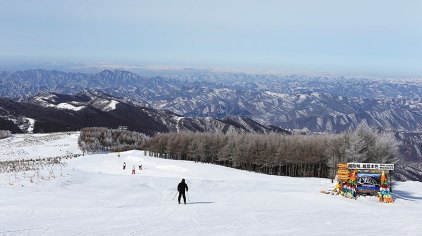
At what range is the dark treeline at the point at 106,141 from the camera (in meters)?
159

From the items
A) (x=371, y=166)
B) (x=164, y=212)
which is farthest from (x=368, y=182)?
(x=164, y=212)

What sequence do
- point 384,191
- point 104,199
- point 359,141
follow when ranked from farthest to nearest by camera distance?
point 359,141 < point 384,191 < point 104,199

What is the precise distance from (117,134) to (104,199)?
168 meters

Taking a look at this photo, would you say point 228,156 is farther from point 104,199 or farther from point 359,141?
point 104,199

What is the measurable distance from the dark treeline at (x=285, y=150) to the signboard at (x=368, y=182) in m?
42.1

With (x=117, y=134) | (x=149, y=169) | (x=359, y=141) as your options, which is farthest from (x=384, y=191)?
(x=117, y=134)

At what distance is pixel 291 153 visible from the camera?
317ft

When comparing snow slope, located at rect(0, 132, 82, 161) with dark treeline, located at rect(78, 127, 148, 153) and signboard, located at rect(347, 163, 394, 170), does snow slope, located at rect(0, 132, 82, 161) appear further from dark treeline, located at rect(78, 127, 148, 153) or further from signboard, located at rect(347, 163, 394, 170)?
signboard, located at rect(347, 163, 394, 170)

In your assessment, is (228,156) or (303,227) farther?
(228,156)

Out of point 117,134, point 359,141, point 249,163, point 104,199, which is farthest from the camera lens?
point 117,134

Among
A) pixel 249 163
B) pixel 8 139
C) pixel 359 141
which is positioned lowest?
pixel 8 139

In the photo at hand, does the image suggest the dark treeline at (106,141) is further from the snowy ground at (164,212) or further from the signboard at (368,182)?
the signboard at (368,182)

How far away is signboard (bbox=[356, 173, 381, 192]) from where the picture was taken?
38.0 meters

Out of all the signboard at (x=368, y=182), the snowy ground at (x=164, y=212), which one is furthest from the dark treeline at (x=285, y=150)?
the snowy ground at (x=164, y=212)
